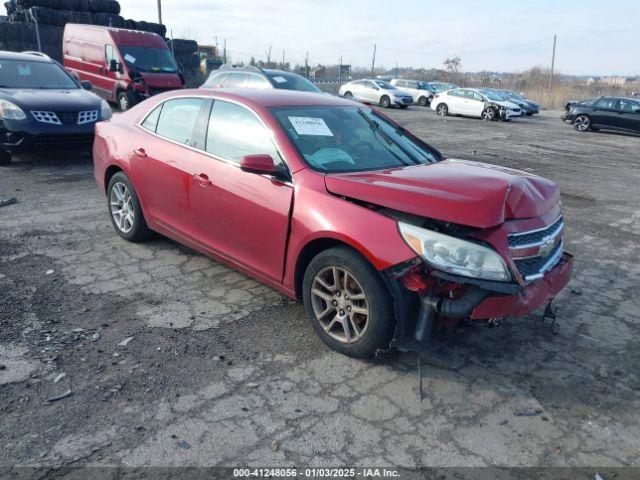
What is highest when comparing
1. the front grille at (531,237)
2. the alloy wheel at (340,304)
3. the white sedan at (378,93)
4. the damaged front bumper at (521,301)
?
the white sedan at (378,93)

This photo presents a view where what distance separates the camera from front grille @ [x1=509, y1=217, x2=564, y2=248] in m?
3.16

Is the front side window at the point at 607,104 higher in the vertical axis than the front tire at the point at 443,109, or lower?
higher

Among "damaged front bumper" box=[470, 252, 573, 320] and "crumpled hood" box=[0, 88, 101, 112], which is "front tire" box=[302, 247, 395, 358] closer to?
"damaged front bumper" box=[470, 252, 573, 320]

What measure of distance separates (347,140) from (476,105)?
2443 centimetres

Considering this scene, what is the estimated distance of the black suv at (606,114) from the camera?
2175 centimetres

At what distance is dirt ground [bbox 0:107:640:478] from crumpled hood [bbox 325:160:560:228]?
1067mm

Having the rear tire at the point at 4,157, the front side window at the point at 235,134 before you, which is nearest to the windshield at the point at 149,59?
the rear tire at the point at 4,157

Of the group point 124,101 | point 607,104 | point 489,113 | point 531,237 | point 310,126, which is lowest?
point 531,237

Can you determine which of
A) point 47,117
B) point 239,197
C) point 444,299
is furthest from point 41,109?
point 444,299

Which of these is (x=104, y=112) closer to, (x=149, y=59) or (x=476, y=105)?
(x=149, y=59)

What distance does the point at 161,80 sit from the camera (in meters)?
16.1

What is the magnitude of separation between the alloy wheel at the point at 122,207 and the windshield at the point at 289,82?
8908mm

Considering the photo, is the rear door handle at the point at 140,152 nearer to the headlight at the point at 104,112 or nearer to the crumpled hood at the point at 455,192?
the crumpled hood at the point at 455,192

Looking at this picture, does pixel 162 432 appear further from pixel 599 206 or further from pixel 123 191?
pixel 599 206
